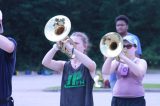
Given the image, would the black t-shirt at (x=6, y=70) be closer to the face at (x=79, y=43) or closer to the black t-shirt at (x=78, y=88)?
the black t-shirt at (x=78, y=88)

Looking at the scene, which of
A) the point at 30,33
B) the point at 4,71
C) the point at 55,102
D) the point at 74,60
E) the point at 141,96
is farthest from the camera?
the point at 30,33

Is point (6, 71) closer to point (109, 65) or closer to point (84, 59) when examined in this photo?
point (84, 59)

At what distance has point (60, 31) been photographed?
5328 millimetres

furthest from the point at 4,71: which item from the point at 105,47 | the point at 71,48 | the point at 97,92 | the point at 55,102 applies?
the point at 97,92

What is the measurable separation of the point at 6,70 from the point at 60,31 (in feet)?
2.79

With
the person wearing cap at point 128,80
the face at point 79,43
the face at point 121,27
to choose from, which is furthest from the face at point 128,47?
the face at point 121,27

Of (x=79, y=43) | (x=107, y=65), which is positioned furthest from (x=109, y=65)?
(x=79, y=43)

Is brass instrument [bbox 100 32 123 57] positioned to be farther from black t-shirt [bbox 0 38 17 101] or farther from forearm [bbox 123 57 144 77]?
black t-shirt [bbox 0 38 17 101]

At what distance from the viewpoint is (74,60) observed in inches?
217

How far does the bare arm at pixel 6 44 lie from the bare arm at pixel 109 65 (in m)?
1.52

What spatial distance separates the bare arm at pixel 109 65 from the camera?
5.87 m

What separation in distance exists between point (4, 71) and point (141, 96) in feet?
6.59

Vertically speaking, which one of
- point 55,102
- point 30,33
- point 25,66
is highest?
point 30,33

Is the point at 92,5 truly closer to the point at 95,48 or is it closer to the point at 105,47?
→ the point at 95,48
